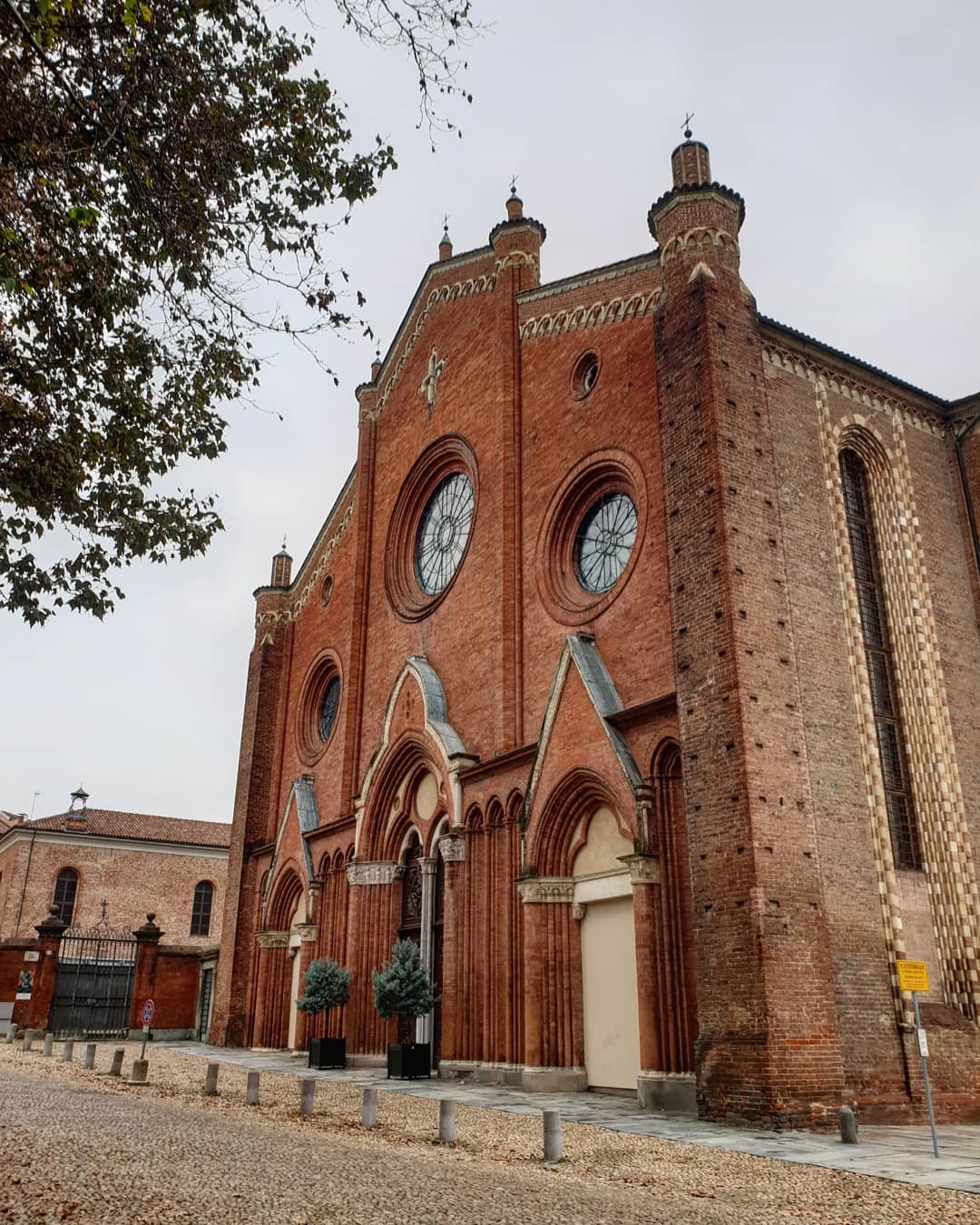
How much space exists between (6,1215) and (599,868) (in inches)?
423

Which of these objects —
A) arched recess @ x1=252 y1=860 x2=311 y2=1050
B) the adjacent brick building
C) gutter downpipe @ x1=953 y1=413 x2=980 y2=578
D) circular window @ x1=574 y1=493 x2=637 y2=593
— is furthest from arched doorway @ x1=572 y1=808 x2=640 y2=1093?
the adjacent brick building

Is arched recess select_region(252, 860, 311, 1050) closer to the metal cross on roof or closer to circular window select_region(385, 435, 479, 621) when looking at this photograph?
circular window select_region(385, 435, 479, 621)

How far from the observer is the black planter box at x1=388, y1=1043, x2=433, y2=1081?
58.5 feet

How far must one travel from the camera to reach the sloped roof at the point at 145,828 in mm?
47781

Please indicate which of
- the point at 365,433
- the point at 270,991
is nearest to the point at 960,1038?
the point at 270,991

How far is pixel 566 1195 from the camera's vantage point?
7691 mm

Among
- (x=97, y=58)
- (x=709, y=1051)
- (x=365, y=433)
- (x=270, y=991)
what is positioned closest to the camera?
(x=97, y=58)

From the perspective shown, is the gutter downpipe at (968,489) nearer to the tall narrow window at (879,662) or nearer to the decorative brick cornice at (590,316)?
the tall narrow window at (879,662)

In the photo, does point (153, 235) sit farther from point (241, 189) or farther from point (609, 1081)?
point (609, 1081)

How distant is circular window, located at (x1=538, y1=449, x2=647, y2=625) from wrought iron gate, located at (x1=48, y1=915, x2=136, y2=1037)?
72.0ft

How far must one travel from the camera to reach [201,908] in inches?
1928

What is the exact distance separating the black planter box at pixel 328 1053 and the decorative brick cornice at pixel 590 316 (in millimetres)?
15036

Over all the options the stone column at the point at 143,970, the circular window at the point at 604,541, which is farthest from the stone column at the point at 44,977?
the circular window at the point at 604,541

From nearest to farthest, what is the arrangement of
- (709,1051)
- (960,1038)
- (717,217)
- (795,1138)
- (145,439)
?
(145,439) → (795,1138) → (709,1051) → (960,1038) → (717,217)
